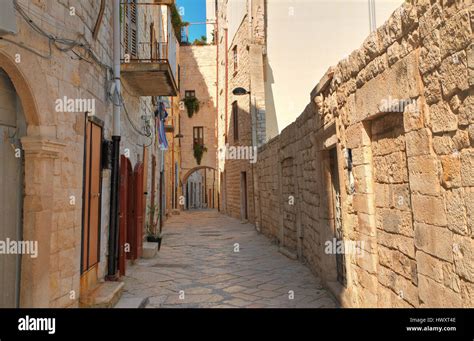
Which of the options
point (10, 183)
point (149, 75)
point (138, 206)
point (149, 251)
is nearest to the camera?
point (10, 183)

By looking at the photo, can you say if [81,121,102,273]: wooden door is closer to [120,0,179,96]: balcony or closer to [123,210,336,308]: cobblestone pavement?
[123,210,336,308]: cobblestone pavement

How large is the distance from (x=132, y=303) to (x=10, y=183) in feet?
7.02

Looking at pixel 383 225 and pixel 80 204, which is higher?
pixel 80 204

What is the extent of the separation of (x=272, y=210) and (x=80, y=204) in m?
6.45

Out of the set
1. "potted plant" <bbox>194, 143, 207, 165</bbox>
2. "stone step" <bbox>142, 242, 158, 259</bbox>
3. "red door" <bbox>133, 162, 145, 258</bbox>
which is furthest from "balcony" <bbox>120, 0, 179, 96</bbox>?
"potted plant" <bbox>194, 143, 207, 165</bbox>

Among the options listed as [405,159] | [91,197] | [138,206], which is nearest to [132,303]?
[91,197]

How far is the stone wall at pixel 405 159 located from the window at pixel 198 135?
17677 mm

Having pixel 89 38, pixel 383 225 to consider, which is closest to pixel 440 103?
pixel 383 225

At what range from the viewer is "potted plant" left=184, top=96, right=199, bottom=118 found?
2266 centimetres

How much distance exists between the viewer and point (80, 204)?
14.3 feet

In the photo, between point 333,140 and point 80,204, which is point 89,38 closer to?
point 80,204

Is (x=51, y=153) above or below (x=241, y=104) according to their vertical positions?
below

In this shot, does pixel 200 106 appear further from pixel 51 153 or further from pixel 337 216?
pixel 51 153

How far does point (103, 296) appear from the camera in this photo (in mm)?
4379
